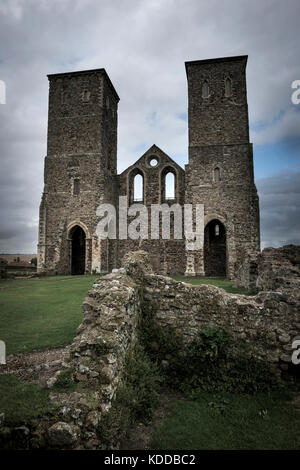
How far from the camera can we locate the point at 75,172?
25812 mm

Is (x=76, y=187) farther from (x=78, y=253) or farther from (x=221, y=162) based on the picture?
(x=221, y=162)

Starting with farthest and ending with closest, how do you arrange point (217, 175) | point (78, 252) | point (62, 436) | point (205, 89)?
point (78, 252) → point (205, 89) → point (217, 175) → point (62, 436)

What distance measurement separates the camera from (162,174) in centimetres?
2666

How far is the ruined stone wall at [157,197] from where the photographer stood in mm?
25531

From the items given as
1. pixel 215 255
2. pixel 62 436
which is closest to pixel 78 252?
pixel 215 255

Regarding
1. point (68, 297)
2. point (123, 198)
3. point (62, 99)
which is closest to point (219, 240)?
point (123, 198)

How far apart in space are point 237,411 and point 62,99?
95.4 feet

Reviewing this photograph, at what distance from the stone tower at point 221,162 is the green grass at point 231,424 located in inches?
721

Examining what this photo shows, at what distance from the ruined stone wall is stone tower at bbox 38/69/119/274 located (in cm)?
157

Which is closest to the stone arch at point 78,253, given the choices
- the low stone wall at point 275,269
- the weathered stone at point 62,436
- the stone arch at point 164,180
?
the stone arch at point 164,180

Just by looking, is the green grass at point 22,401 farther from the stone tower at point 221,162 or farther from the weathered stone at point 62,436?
the stone tower at point 221,162

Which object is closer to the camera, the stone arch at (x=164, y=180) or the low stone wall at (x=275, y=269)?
the low stone wall at (x=275, y=269)

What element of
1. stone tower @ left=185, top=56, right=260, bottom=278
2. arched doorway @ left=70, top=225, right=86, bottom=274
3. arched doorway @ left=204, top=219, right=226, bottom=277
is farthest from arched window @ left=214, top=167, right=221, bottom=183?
arched doorway @ left=70, top=225, right=86, bottom=274

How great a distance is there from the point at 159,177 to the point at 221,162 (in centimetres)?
561
